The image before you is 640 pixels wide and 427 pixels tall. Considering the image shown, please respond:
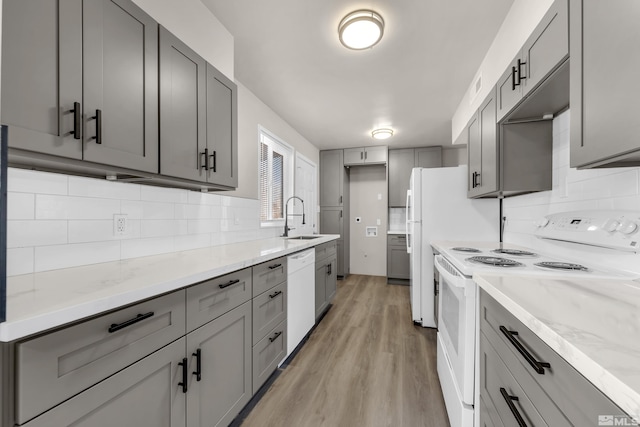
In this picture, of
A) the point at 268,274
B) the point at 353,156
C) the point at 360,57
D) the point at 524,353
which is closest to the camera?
the point at 524,353

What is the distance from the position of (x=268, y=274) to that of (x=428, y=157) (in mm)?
4258

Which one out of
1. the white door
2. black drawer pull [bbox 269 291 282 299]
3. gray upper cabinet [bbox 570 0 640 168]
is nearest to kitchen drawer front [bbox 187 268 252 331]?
black drawer pull [bbox 269 291 282 299]

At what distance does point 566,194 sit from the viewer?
63.4 inches

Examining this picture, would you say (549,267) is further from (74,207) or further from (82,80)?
(74,207)

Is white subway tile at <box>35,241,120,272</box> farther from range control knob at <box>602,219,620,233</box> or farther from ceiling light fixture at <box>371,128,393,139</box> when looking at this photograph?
ceiling light fixture at <box>371,128,393,139</box>

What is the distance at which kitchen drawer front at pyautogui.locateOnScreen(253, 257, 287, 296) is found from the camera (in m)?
1.67

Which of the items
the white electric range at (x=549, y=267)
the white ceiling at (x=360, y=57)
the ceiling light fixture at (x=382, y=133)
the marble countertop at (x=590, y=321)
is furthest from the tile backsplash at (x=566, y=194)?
the ceiling light fixture at (x=382, y=133)

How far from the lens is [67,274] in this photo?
3.58 ft

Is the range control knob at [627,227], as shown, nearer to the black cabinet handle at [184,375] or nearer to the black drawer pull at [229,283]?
the black drawer pull at [229,283]

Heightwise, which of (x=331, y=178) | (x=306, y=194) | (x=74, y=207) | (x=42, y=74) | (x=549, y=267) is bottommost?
(x=549, y=267)

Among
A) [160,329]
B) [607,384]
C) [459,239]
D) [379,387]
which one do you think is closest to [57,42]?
[160,329]

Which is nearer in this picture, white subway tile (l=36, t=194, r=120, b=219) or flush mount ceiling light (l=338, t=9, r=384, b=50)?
white subway tile (l=36, t=194, r=120, b=219)

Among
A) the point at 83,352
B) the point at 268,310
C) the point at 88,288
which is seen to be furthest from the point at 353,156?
the point at 83,352

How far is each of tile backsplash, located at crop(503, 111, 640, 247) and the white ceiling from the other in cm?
101
